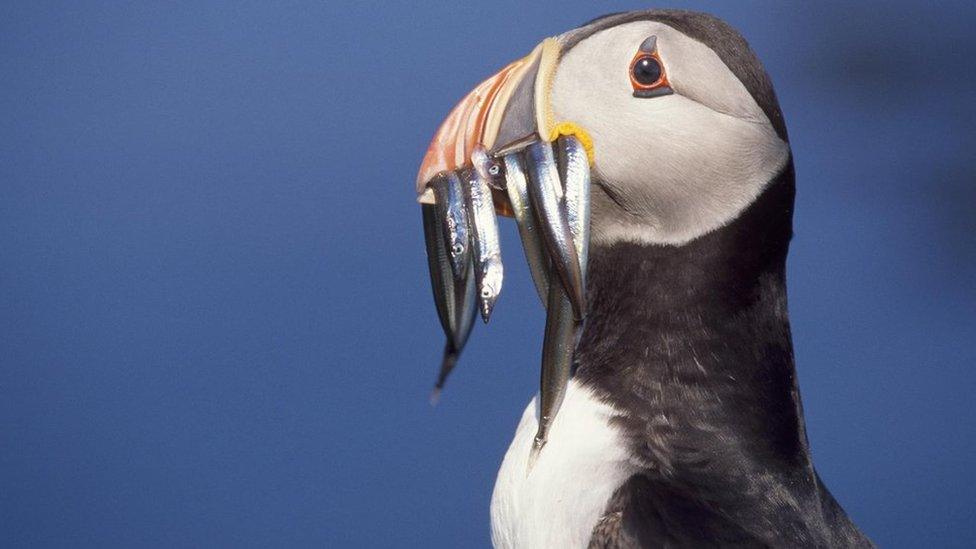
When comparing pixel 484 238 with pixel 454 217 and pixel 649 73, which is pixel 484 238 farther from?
pixel 649 73

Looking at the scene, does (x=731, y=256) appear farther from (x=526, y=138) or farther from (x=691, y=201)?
(x=526, y=138)

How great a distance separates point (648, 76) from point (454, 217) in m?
0.20

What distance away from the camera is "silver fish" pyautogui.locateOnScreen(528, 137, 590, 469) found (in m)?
0.95

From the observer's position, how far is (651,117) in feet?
3.22

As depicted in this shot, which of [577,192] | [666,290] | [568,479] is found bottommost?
[568,479]

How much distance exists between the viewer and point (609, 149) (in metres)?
1.00

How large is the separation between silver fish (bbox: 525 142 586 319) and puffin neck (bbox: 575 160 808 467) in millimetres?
126

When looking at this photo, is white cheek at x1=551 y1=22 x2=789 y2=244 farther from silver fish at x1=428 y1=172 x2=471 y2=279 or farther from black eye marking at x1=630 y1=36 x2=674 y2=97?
silver fish at x1=428 y1=172 x2=471 y2=279

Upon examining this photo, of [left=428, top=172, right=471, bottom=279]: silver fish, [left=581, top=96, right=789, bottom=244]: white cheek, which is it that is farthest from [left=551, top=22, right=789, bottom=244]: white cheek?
[left=428, top=172, right=471, bottom=279]: silver fish

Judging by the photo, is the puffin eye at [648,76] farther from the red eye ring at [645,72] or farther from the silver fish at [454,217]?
the silver fish at [454,217]

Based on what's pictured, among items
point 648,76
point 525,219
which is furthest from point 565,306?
point 648,76

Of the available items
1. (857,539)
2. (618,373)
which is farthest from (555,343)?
(857,539)

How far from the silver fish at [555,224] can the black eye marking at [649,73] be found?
0.30ft

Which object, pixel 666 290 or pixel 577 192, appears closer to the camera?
pixel 577 192
